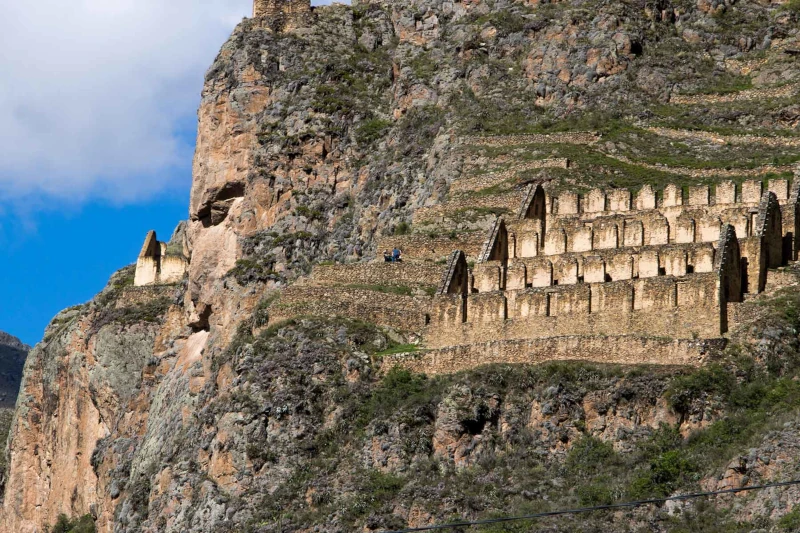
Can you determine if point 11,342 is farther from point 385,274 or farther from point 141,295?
point 385,274

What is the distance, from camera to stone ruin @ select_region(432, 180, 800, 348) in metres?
Result: 67.0

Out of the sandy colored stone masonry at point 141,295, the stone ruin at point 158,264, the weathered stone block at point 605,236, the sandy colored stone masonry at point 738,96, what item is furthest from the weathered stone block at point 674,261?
the stone ruin at point 158,264

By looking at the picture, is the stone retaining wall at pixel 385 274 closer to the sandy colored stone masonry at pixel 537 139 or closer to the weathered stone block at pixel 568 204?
the weathered stone block at pixel 568 204

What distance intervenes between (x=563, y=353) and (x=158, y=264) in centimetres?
4850

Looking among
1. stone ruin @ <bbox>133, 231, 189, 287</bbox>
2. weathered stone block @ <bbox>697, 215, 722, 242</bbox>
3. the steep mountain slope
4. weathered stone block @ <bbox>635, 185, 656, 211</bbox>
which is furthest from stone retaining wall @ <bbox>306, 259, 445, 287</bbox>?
the steep mountain slope

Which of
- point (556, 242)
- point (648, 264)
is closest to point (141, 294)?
point (556, 242)

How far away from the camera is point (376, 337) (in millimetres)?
73062

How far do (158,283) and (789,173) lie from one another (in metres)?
40.6

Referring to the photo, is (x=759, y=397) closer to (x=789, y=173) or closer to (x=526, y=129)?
(x=789, y=173)

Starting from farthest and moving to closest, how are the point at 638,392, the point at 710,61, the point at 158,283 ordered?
1. the point at 158,283
2. the point at 710,61
3. the point at 638,392

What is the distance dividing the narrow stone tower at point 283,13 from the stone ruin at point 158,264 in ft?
45.3

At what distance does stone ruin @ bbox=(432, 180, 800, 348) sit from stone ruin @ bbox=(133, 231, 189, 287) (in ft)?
112

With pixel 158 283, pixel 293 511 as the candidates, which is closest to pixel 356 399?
pixel 293 511

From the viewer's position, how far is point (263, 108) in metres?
98.6
